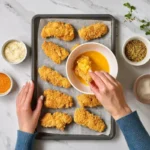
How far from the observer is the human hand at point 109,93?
3.04 ft

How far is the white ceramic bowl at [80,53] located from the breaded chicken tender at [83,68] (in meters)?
0.02

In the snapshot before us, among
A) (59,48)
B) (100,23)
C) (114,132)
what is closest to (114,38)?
(100,23)

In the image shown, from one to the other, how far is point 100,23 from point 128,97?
0.25 m

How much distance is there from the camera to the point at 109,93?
0.93m

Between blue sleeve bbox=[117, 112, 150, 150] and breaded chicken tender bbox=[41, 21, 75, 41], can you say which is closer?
blue sleeve bbox=[117, 112, 150, 150]

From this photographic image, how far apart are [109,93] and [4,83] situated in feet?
1.16

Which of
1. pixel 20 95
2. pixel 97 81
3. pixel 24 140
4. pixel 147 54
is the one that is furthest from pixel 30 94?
pixel 147 54

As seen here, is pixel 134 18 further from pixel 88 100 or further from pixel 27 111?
pixel 27 111

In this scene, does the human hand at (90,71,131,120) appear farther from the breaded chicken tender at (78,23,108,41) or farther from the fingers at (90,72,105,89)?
the breaded chicken tender at (78,23,108,41)

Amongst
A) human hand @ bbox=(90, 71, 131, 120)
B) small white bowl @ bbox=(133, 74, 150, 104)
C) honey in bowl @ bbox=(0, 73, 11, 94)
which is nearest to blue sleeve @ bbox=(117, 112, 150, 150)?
human hand @ bbox=(90, 71, 131, 120)

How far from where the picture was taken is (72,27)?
1078mm

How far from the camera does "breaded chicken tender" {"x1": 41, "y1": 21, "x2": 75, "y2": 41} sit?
1065 millimetres

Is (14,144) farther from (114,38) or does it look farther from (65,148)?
(114,38)

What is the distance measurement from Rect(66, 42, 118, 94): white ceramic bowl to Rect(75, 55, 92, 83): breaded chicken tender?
0.02 meters
